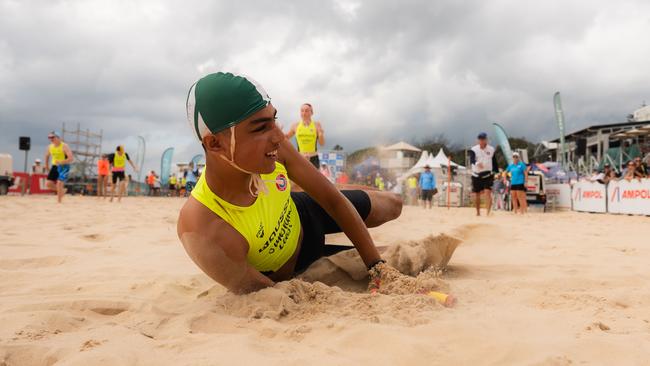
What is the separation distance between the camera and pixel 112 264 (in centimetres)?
291

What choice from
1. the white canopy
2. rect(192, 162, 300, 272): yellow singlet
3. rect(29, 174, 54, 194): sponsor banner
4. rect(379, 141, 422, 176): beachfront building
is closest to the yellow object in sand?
rect(192, 162, 300, 272): yellow singlet

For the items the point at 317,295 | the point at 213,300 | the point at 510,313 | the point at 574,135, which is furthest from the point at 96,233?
the point at 574,135

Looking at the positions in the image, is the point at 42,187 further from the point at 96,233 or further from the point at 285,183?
the point at 285,183

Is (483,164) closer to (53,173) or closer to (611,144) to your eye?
(53,173)

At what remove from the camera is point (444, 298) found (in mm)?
1789

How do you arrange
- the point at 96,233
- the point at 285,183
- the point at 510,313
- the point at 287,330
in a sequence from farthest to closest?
the point at 96,233 → the point at 285,183 → the point at 510,313 → the point at 287,330

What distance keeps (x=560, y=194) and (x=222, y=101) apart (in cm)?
1544

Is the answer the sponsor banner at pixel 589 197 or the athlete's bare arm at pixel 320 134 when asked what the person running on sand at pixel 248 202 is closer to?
the athlete's bare arm at pixel 320 134

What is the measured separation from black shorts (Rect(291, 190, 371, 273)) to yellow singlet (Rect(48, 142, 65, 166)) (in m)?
9.76

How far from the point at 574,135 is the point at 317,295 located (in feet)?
101

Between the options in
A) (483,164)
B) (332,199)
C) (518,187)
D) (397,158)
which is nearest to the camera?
(332,199)

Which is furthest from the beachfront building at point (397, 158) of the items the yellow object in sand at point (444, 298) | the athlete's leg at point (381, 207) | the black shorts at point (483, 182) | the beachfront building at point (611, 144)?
the yellow object in sand at point (444, 298)

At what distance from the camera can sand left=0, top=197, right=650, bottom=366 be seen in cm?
126

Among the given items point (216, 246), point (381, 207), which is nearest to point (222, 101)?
point (216, 246)
